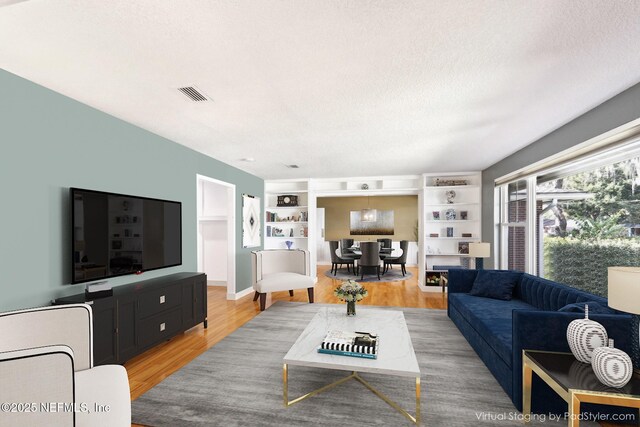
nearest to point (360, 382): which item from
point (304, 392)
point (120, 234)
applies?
point (304, 392)

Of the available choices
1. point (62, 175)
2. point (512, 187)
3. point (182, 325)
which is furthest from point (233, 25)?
point (512, 187)

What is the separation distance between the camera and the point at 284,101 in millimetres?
2674

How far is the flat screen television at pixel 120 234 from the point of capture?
263cm

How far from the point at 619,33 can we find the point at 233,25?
88.4 inches

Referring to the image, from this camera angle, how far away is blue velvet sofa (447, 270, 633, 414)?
2.03 m

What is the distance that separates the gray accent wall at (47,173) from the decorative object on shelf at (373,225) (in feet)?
24.1

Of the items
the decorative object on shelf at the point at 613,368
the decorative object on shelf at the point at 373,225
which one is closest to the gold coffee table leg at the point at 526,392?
the decorative object on shelf at the point at 613,368

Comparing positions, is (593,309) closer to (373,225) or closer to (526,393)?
(526,393)

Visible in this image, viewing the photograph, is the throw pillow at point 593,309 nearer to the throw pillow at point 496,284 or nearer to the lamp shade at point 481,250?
the throw pillow at point 496,284

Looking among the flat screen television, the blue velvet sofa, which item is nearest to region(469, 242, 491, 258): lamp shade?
the blue velvet sofa

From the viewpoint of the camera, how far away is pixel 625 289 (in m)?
1.68

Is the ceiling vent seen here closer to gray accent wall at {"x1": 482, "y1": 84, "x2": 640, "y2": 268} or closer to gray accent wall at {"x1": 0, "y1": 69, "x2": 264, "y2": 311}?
gray accent wall at {"x1": 0, "y1": 69, "x2": 264, "y2": 311}

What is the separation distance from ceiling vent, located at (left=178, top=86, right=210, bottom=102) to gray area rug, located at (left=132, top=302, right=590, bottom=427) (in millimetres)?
2491

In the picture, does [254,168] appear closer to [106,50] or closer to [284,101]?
[284,101]
